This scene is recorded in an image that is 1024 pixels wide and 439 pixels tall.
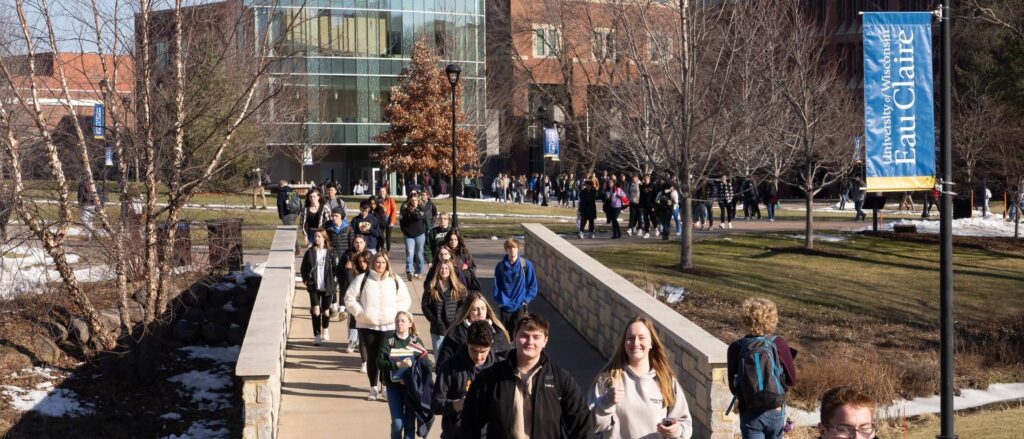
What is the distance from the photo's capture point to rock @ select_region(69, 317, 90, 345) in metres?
18.6

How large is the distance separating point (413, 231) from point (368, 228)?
221 cm

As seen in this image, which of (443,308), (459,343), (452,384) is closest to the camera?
(452,384)

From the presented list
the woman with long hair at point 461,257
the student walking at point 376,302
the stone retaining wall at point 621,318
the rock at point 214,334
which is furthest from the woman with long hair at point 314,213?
the student walking at point 376,302

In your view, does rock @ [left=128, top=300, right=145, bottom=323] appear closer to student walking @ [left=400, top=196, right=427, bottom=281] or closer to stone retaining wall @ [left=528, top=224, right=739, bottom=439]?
student walking @ [left=400, top=196, right=427, bottom=281]

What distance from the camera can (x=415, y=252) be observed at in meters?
20.9

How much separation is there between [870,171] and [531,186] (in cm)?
4787

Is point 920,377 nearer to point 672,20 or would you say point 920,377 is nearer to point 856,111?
point 672,20

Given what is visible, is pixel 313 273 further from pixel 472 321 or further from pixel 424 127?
pixel 424 127

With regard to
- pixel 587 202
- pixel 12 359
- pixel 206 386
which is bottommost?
pixel 206 386

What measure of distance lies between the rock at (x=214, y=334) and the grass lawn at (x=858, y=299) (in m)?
7.24

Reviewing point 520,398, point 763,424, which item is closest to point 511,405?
point 520,398

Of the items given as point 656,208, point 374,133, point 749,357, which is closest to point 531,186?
point 374,133

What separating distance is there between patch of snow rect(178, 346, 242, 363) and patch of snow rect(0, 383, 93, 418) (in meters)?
2.58

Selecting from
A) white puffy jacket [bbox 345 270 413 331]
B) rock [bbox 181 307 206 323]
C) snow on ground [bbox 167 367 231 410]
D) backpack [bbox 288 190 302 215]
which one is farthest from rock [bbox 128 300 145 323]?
white puffy jacket [bbox 345 270 413 331]
